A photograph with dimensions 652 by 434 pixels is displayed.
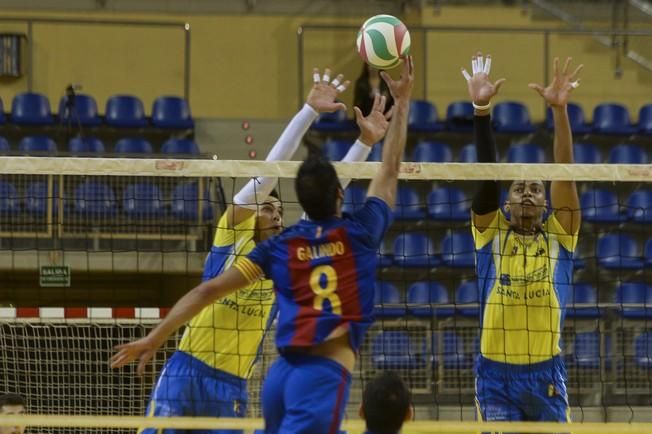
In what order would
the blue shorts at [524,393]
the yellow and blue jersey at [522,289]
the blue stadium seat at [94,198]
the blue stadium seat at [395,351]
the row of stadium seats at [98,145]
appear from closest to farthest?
the blue shorts at [524,393] < the yellow and blue jersey at [522,289] < the blue stadium seat at [395,351] < the blue stadium seat at [94,198] < the row of stadium seats at [98,145]

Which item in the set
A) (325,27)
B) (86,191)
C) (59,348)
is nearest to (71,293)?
(86,191)

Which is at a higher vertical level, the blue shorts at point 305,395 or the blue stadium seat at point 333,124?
the blue stadium seat at point 333,124

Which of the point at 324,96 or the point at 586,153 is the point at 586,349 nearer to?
the point at 586,153

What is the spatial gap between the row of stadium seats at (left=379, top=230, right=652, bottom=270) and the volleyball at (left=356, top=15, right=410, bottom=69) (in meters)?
6.75

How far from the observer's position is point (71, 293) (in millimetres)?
14719

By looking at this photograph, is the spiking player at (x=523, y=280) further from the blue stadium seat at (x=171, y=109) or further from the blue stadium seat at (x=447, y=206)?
the blue stadium seat at (x=171, y=109)

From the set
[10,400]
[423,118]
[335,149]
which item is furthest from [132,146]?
[10,400]

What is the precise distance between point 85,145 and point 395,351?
581 centimetres

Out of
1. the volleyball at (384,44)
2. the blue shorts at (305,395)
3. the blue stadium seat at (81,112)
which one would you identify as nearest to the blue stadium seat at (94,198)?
the blue stadium seat at (81,112)

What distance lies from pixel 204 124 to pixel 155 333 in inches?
497

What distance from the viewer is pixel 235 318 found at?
7180 mm

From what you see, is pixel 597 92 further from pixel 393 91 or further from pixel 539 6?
pixel 393 91

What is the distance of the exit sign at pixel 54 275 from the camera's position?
13.6 meters

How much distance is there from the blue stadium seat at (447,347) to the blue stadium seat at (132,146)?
541 cm
